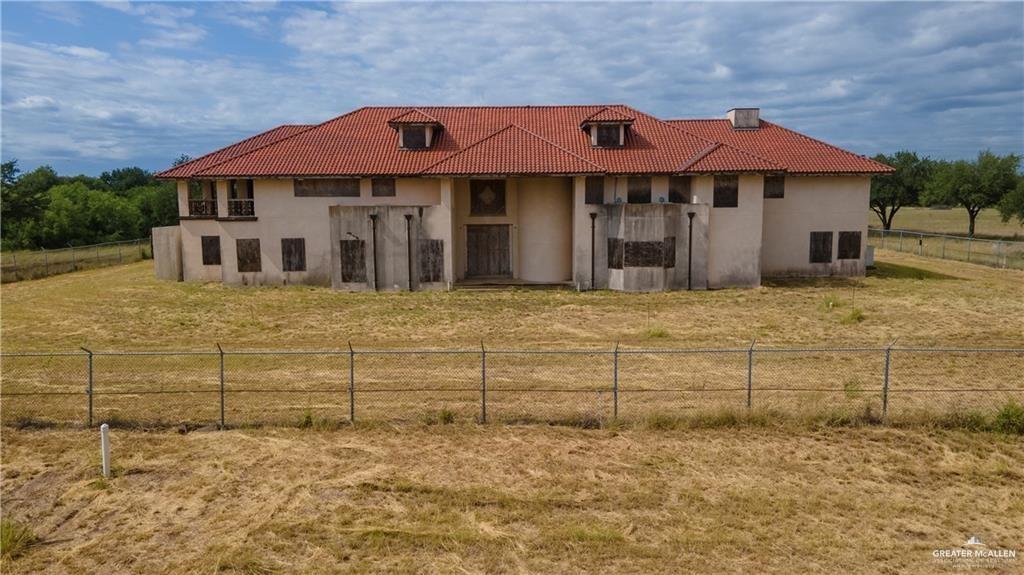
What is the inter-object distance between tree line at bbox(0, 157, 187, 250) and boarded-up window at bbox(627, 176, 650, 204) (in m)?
42.6

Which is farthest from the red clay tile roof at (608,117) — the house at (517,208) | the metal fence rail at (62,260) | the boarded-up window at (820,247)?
the metal fence rail at (62,260)

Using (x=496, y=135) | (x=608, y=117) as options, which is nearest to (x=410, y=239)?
(x=496, y=135)

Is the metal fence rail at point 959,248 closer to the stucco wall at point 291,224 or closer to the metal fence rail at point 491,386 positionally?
the metal fence rail at point 491,386

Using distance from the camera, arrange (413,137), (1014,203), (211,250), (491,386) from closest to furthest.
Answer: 1. (491,386)
2. (211,250)
3. (413,137)
4. (1014,203)

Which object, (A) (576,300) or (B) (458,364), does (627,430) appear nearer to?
(B) (458,364)

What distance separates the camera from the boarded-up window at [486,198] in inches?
1278

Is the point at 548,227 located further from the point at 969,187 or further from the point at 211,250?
the point at 969,187

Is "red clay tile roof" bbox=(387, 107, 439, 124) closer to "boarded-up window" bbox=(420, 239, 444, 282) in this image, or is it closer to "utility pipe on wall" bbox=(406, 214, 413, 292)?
"utility pipe on wall" bbox=(406, 214, 413, 292)

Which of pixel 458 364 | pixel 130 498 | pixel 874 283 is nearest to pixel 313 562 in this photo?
pixel 130 498

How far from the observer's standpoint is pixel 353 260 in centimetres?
3041

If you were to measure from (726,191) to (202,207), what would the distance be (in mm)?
24023

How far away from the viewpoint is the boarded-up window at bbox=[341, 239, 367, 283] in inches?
1189

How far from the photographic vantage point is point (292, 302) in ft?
90.9

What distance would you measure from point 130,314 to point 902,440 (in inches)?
947
